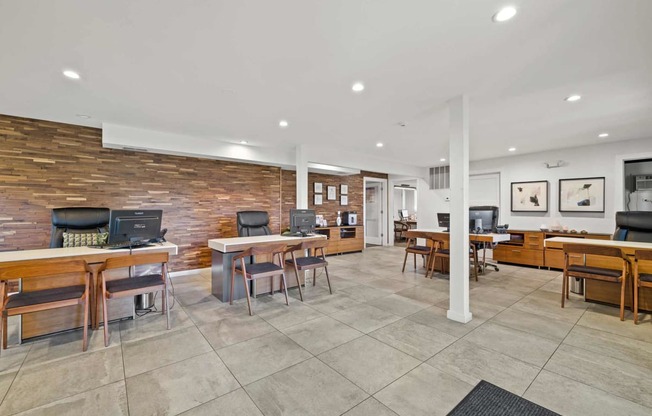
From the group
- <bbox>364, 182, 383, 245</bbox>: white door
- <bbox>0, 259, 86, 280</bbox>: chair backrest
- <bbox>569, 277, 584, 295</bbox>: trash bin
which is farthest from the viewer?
<bbox>364, 182, 383, 245</bbox>: white door

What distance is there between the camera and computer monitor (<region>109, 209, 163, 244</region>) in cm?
301

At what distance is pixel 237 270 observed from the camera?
3.48 meters

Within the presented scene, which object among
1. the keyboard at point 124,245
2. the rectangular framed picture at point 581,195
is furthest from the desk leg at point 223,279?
the rectangular framed picture at point 581,195

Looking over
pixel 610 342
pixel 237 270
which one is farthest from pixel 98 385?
pixel 610 342

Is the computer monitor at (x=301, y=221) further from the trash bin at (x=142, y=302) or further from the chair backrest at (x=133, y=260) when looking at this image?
the trash bin at (x=142, y=302)

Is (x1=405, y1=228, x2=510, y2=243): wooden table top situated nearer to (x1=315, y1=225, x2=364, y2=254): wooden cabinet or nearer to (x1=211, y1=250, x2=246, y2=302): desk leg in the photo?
(x1=315, y1=225, x2=364, y2=254): wooden cabinet

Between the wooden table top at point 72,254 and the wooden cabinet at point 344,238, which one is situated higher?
the wooden table top at point 72,254

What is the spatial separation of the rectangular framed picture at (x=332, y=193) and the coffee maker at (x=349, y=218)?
564 millimetres

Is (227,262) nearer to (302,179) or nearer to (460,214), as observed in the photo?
(302,179)

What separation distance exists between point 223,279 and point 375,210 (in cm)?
636

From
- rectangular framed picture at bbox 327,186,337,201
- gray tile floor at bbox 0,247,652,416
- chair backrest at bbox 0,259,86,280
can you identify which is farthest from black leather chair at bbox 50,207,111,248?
rectangular framed picture at bbox 327,186,337,201

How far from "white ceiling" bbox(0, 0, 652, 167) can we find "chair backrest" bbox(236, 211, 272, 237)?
1.54m

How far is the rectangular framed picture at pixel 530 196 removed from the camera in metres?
6.01

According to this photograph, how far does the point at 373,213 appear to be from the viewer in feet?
30.4
